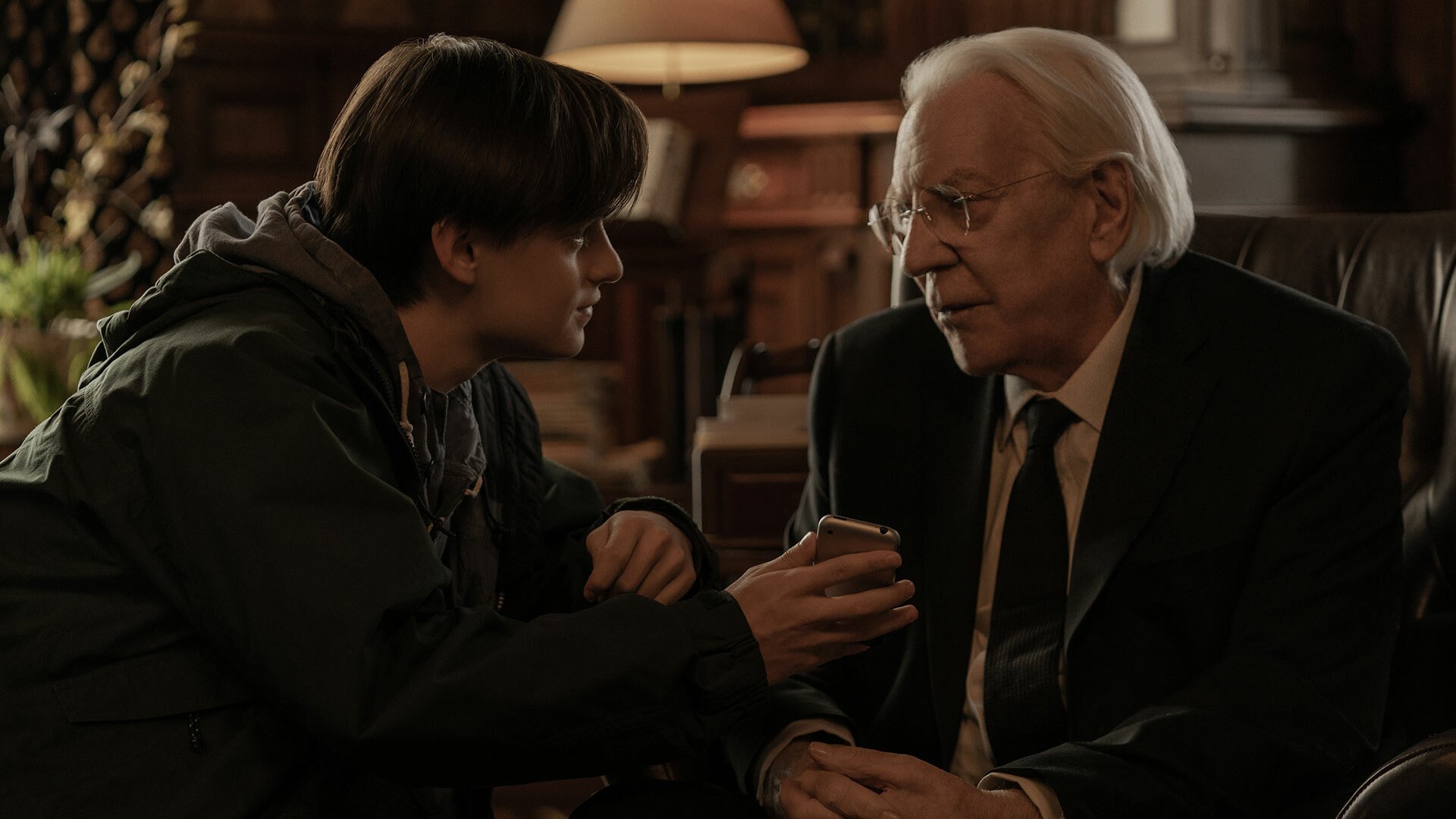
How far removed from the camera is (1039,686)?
140cm

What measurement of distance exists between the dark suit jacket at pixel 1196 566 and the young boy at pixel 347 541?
28 cm

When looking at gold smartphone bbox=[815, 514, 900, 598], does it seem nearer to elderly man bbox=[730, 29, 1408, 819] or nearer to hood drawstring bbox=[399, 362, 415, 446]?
elderly man bbox=[730, 29, 1408, 819]

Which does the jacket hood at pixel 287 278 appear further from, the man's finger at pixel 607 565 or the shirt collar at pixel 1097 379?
the shirt collar at pixel 1097 379

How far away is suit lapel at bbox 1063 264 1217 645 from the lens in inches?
54.4

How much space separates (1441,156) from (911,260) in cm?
283

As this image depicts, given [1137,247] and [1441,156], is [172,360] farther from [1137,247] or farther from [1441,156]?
[1441,156]

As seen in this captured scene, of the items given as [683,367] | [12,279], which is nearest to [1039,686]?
[683,367]

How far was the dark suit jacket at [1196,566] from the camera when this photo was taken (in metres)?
1.27

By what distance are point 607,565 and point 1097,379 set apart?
22.4 inches

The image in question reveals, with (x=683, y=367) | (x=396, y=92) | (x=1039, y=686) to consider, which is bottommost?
(x=683, y=367)

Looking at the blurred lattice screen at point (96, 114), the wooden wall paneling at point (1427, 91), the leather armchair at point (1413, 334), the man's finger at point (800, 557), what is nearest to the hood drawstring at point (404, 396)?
the man's finger at point (800, 557)

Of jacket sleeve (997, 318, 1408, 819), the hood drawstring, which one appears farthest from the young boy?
jacket sleeve (997, 318, 1408, 819)

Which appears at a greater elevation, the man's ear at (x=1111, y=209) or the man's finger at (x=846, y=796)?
the man's ear at (x=1111, y=209)

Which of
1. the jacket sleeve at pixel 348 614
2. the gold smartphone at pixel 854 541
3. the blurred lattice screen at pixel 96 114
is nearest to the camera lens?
the jacket sleeve at pixel 348 614
